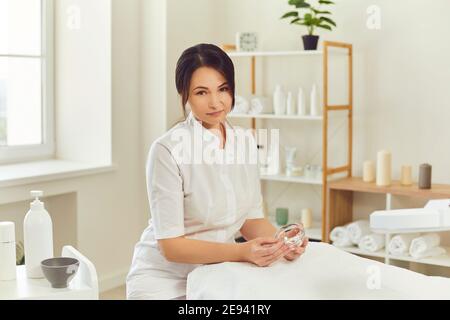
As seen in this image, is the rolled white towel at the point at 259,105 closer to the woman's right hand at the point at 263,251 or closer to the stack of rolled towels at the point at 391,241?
the stack of rolled towels at the point at 391,241

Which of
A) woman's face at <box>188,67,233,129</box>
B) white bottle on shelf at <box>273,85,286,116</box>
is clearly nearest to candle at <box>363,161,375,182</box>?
white bottle on shelf at <box>273,85,286,116</box>

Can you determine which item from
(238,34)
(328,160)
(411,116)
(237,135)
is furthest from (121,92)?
(237,135)

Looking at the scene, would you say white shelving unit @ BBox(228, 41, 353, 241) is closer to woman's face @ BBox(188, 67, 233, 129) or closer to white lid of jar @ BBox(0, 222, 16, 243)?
woman's face @ BBox(188, 67, 233, 129)

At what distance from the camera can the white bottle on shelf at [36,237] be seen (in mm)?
1812

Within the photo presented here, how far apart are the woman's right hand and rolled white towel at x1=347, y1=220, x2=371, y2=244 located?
1.94 metres

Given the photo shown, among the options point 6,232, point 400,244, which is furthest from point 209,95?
point 400,244

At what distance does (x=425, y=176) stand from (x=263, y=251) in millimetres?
1930

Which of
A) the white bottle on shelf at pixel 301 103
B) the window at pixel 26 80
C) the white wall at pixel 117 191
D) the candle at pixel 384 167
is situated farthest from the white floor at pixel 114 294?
the candle at pixel 384 167

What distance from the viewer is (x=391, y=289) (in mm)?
1545

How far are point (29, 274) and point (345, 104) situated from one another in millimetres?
2394

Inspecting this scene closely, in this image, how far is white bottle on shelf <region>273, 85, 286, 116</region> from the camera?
3785 mm

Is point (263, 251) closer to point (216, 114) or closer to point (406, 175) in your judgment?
point (216, 114)

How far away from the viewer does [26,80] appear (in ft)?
Answer: 12.1
